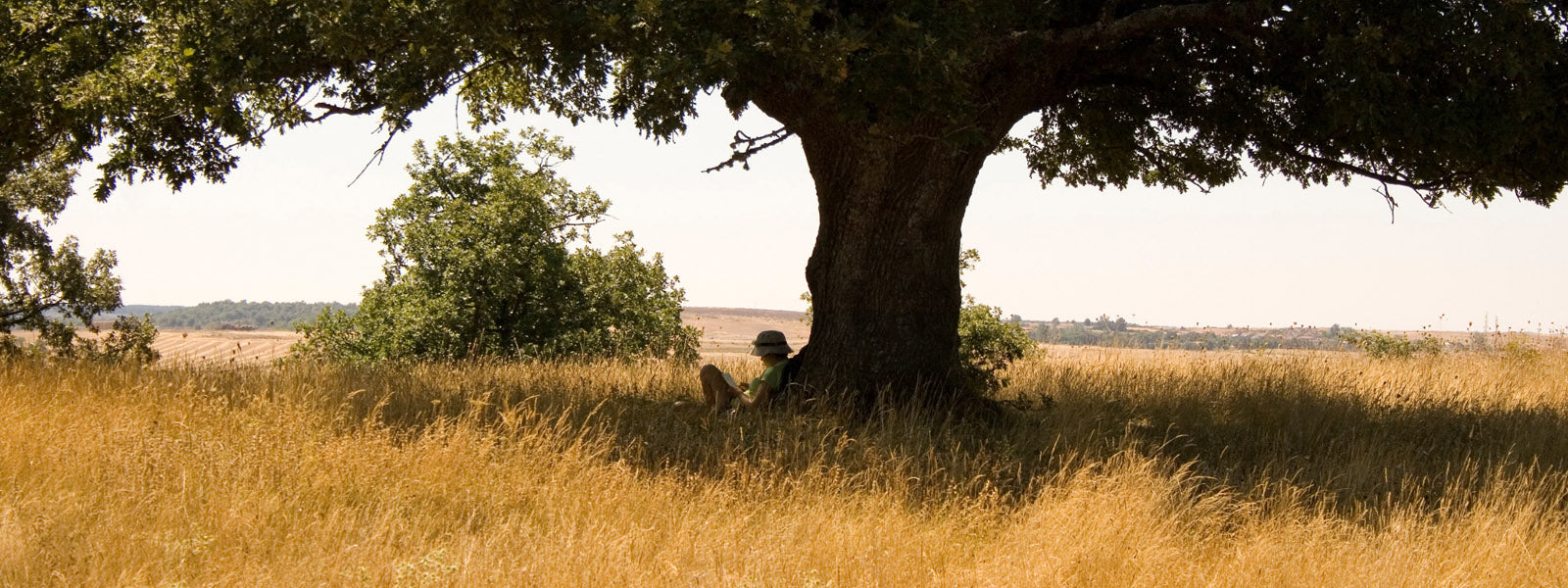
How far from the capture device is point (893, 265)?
34.3 feet

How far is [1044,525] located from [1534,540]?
301 cm

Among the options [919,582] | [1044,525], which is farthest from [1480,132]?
[919,582]

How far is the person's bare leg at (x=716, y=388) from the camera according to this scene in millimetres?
10250

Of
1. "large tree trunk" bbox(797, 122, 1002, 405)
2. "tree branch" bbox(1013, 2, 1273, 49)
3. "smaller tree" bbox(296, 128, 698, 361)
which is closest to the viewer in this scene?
"tree branch" bbox(1013, 2, 1273, 49)

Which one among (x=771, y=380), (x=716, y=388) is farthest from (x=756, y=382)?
(x=716, y=388)

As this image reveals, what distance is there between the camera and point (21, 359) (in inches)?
475

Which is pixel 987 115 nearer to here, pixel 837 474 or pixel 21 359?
pixel 837 474

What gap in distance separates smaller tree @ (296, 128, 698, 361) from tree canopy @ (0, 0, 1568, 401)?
8043mm

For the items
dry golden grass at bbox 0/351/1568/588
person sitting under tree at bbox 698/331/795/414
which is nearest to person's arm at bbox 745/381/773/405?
person sitting under tree at bbox 698/331/795/414

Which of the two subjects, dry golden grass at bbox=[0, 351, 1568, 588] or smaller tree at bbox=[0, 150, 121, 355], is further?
smaller tree at bbox=[0, 150, 121, 355]

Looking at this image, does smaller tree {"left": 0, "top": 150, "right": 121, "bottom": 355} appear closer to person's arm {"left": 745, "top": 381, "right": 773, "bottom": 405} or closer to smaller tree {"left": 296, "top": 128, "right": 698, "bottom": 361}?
smaller tree {"left": 296, "top": 128, "right": 698, "bottom": 361}

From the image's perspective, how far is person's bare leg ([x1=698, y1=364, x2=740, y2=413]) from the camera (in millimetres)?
10250

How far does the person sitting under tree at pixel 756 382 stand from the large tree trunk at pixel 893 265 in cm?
33

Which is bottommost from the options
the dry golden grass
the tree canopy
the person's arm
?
the dry golden grass
